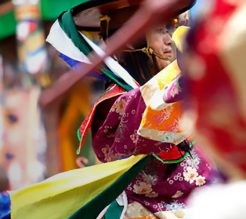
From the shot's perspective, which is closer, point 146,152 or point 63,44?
point 146,152

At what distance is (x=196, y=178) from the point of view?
59.1 inches

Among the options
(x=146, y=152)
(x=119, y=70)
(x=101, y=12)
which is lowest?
(x=146, y=152)

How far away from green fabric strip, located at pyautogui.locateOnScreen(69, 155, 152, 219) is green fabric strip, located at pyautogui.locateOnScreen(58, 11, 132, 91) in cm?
16

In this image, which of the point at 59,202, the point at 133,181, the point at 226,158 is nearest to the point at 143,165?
the point at 133,181

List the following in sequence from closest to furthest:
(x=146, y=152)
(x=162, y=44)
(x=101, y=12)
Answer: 1. (x=146, y=152)
2. (x=162, y=44)
3. (x=101, y=12)

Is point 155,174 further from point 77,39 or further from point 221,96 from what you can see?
point 221,96

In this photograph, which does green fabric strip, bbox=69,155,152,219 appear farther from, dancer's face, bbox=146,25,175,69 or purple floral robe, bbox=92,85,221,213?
dancer's face, bbox=146,25,175,69

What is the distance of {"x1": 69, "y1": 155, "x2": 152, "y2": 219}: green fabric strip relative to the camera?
4.60 ft

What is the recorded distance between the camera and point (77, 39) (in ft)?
5.13

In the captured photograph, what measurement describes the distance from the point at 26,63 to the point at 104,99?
83 centimetres

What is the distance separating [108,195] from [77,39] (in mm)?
347

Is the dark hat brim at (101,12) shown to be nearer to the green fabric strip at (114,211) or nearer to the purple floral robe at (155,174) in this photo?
the purple floral robe at (155,174)

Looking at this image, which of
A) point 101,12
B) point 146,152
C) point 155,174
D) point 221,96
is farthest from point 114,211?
point 221,96

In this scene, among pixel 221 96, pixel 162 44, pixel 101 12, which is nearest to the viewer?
pixel 221 96
